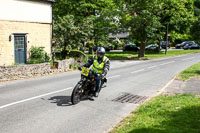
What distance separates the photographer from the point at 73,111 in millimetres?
7309

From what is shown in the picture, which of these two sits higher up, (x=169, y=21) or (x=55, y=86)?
(x=169, y=21)

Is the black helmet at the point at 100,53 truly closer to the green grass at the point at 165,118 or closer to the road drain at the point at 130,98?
the road drain at the point at 130,98


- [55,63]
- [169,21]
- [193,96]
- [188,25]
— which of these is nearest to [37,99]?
[193,96]

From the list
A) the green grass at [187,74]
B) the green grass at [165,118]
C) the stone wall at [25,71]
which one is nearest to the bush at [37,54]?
the stone wall at [25,71]

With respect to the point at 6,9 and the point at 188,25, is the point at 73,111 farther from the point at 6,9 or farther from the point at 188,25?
the point at 188,25

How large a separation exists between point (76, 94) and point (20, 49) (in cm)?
1247

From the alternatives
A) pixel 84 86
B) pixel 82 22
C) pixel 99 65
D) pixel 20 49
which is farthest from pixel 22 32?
pixel 84 86

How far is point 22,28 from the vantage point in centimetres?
1886

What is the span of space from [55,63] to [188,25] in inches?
1274

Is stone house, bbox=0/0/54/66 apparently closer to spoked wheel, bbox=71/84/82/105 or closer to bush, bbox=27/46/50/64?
bush, bbox=27/46/50/64

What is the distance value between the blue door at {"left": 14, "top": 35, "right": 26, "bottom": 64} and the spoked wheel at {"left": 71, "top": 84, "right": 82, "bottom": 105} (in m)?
12.2

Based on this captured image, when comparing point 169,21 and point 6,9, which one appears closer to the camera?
point 6,9

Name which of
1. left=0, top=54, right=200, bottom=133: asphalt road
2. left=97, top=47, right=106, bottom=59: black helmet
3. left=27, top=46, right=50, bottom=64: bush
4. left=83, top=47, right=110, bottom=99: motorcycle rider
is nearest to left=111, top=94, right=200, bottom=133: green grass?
left=0, top=54, right=200, bottom=133: asphalt road

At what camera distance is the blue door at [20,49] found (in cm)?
1856
